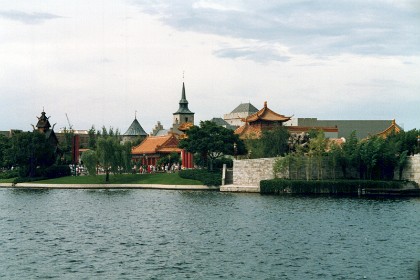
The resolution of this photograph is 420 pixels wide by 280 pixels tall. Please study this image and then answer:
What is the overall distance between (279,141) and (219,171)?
12.1 m

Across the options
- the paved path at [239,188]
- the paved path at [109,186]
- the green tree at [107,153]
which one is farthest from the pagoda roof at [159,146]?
the paved path at [239,188]

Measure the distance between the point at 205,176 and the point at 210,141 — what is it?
23.6ft

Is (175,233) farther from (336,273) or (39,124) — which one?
(39,124)

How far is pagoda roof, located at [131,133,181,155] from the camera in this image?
112875 mm

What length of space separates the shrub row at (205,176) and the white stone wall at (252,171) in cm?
225

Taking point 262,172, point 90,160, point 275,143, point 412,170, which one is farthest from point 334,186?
point 90,160

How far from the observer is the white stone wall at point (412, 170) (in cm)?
7038

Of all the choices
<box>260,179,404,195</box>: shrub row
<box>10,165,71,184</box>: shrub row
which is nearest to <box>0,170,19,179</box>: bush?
<box>10,165,71,184</box>: shrub row

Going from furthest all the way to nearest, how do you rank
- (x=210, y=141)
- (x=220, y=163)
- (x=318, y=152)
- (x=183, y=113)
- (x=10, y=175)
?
(x=183, y=113), (x=10, y=175), (x=220, y=163), (x=210, y=141), (x=318, y=152)

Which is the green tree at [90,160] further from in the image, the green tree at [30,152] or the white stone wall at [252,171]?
the white stone wall at [252,171]

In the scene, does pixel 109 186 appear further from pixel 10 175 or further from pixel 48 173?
pixel 10 175

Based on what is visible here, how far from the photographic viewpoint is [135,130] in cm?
16312

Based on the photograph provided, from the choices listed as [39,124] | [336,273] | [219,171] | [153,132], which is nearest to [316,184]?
[219,171]

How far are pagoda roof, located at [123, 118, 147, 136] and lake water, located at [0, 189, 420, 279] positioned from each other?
99543 millimetres
